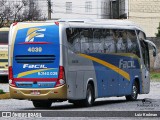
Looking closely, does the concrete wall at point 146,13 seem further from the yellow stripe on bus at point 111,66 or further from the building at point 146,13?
the yellow stripe on bus at point 111,66

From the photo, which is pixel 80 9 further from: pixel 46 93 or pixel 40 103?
pixel 46 93

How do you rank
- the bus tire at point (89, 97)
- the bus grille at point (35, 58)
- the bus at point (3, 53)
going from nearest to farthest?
the bus grille at point (35, 58), the bus tire at point (89, 97), the bus at point (3, 53)

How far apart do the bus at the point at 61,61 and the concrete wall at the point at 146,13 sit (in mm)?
59051

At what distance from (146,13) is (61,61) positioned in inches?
2502

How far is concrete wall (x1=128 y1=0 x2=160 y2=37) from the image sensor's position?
88812 millimetres

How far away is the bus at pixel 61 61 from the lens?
26.3 m

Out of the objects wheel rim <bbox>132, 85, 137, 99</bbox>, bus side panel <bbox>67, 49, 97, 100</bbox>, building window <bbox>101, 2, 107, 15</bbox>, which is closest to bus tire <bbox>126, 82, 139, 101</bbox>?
wheel rim <bbox>132, 85, 137, 99</bbox>

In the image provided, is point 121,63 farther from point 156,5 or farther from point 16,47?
point 156,5

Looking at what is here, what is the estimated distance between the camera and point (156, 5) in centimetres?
8931

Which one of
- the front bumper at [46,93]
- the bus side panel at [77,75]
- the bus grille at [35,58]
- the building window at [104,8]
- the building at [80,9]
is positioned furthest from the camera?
the building at [80,9]

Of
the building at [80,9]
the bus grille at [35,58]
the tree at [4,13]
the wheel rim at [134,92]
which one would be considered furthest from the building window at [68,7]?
the bus grille at [35,58]

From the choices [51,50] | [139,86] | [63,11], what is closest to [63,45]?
[51,50]

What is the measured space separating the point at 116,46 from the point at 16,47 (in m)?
5.23

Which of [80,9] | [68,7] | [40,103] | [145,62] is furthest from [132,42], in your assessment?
[68,7]
